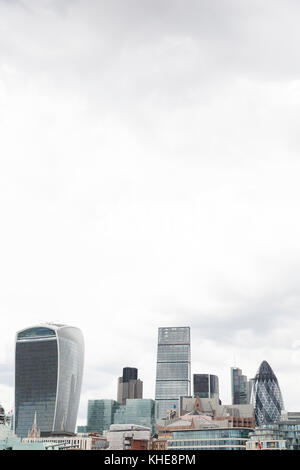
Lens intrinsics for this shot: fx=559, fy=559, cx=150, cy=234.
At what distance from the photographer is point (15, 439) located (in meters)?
164
